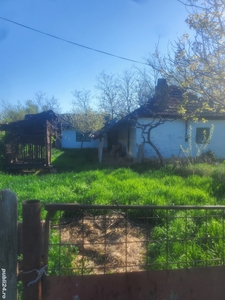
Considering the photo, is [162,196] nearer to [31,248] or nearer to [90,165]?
[31,248]

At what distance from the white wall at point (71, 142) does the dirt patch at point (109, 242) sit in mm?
26102

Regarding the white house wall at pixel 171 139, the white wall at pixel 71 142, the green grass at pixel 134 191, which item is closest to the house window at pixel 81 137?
the white wall at pixel 71 142

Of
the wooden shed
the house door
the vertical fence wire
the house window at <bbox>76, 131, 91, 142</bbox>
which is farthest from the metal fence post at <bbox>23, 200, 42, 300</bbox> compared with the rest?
the house window at <bbox>76, 131, 91, 142</bbox>

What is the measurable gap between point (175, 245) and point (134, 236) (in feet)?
2.66

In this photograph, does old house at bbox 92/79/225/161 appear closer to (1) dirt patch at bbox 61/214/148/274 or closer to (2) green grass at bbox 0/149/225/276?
(2) green grass at bbox 0/149/225/276

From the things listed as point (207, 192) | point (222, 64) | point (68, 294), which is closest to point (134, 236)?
point (68, 294)

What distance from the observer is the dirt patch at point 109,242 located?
11.3ft

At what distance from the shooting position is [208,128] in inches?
651

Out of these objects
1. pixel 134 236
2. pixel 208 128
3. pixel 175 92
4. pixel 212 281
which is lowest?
pixel 134 236

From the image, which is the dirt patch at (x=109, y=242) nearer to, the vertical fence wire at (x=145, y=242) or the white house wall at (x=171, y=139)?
the vertical fence wire at (x=145, y=242)

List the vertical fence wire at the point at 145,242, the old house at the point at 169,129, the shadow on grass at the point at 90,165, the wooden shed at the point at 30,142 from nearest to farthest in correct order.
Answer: the vertical fence wire at the point at 145,242
the shadow on grass at the point at 90,165
the wooden shed at the point at 30,142
the old house at the point at 169,129

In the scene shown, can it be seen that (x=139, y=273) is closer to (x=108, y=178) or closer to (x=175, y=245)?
(x=175, y=245)

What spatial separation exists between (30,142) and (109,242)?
10389 mm

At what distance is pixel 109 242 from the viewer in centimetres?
411
